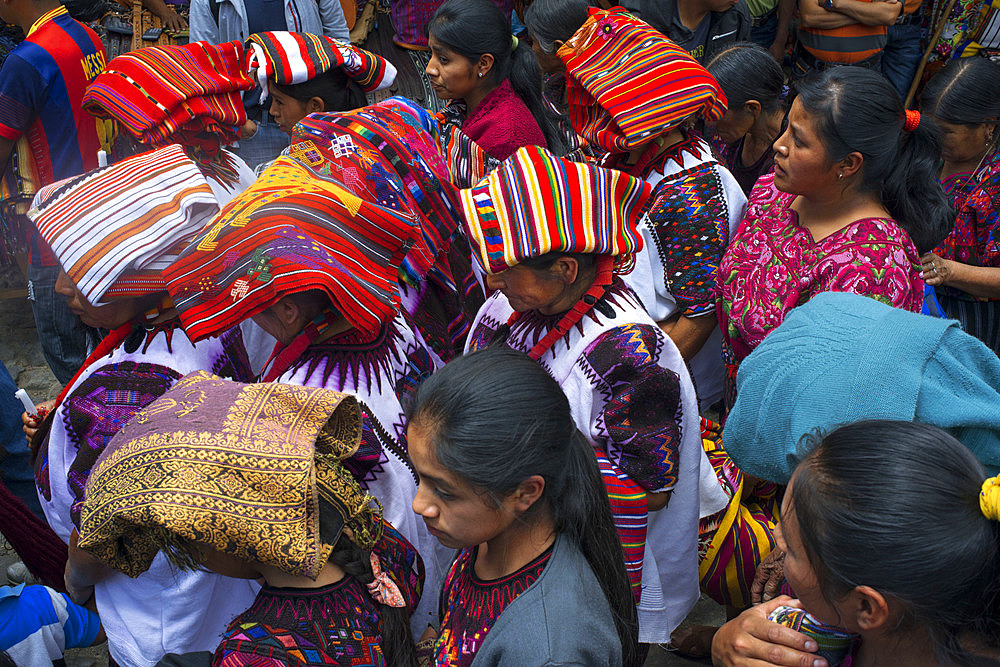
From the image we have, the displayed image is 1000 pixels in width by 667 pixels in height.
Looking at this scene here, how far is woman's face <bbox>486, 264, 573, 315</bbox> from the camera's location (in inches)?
87.8

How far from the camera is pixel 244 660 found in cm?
154

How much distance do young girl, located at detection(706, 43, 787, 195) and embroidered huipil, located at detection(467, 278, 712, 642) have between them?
159 centimetres

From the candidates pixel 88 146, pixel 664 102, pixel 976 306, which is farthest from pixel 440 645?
pixel 88 146

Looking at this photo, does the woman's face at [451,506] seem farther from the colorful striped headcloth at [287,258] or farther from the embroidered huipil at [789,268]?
the embroidered huipil at [789,268]

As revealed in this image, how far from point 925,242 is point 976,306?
3.28 feet

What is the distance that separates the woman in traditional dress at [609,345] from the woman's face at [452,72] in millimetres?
1693

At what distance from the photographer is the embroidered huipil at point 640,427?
209cm

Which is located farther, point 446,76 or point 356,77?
point 446,76

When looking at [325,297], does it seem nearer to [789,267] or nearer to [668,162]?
[789,267]

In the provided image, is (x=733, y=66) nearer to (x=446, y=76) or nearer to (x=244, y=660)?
(x=446, y=76)

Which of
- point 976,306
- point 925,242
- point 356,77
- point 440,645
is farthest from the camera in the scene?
point 356,77

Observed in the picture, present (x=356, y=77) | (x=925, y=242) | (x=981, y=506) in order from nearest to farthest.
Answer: (x=981, y=506) → (x=925, y=242) → (x=356, y=77)

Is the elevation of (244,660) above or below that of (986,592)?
below

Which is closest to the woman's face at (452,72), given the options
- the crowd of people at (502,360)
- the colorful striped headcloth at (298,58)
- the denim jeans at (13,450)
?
the crowd of people at (502,360)
